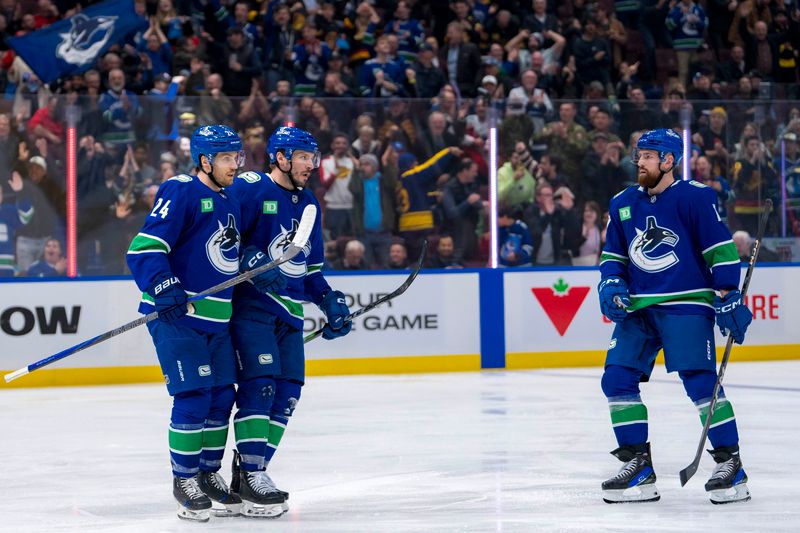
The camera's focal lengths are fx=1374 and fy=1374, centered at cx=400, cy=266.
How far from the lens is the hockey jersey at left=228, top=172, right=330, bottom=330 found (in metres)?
4.94

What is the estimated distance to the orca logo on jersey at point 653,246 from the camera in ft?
16.5

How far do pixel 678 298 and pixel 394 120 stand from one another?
5.50 meters

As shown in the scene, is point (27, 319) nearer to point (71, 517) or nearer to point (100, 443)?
point (100, 443)

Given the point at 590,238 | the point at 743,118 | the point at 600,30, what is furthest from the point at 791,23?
the point at 590,238

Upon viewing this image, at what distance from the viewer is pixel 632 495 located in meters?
5.00

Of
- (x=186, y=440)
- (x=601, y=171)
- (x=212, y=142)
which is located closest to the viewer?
(x=186, y=440)

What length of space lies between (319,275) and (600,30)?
954 cm

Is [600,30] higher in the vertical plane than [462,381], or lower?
higher

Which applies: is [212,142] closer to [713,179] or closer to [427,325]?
[427,325]

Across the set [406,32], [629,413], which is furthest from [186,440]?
[406,32]

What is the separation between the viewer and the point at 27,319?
955 cm

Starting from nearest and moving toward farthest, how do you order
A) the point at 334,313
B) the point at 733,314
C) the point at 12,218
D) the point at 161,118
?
the point at 733,314, the point at 334,313, the point at 12,218, the point at 161,118

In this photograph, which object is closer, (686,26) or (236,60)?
(236,60)

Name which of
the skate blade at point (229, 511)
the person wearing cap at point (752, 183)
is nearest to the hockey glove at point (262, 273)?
the skate blade at point (229, 511)
